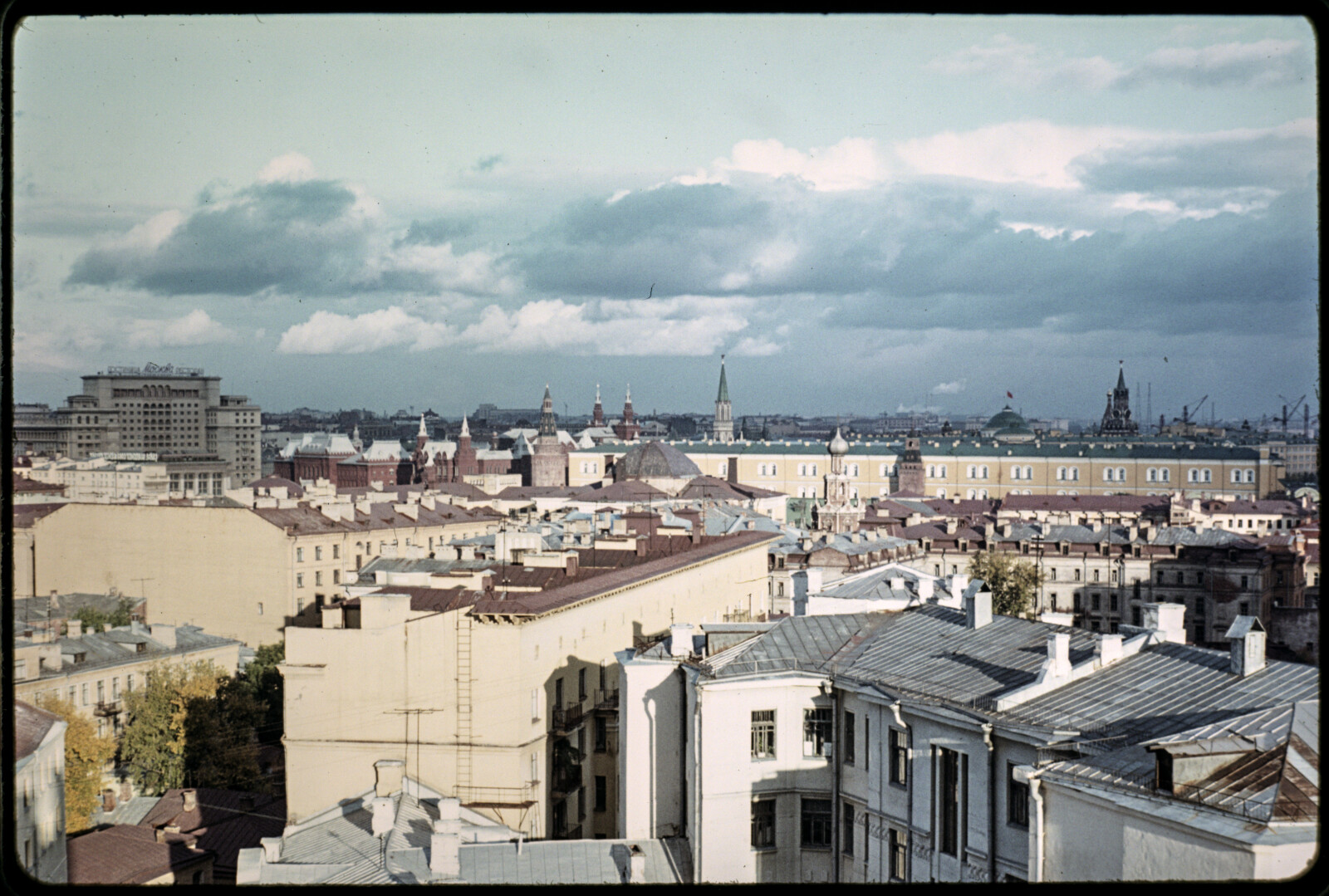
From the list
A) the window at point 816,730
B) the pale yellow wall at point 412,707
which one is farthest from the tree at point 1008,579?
the window at point 816,730

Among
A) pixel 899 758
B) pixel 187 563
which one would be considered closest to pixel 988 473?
pixel 187 563

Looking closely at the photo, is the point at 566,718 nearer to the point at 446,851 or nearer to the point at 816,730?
the point at 816,730

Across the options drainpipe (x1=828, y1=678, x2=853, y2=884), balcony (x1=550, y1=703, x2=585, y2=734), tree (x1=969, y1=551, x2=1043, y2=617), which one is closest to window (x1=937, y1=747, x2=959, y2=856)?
drainpipe (x1=828, y1=678, x2=853, y2=884)

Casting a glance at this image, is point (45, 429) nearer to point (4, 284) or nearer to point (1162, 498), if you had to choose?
point (1162, 498)

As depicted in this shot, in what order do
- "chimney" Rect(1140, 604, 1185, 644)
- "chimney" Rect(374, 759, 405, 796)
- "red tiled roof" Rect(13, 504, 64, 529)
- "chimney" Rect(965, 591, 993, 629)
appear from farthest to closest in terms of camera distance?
"red tiled roof" Rect(13, 504, 64, 529)
"chimney" Rect(374, 759, 405, 796)
"chimney" Rect(965, 591, 993, 629)
"chimney" Rect(1140, 604, 1185, 644)

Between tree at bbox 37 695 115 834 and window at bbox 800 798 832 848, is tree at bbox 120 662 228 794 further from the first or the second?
window at bbox 800 798 832 848

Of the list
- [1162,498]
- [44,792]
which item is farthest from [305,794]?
[1162,498]
